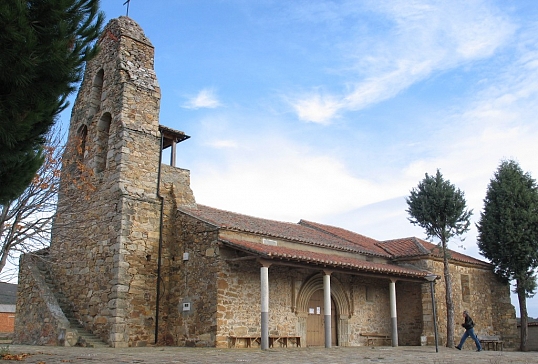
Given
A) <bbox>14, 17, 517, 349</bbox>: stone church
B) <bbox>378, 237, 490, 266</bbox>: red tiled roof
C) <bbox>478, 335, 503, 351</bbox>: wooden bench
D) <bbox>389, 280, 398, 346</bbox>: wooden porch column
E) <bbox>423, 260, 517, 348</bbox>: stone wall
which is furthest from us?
<bbox>378, 237, 490, 266</bbox>: red tiled roof

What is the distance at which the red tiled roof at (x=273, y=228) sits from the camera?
16.7 meters

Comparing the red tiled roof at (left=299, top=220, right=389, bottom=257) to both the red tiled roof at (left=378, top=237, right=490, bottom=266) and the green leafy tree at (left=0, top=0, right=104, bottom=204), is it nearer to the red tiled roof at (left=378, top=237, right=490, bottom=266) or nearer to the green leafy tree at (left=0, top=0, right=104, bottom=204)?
the red tiled roof at (left=378, top=237, right=490, bottom=266)

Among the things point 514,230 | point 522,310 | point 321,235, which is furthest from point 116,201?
point 522,310

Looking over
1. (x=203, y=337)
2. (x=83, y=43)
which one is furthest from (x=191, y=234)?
(x=83, y=43)

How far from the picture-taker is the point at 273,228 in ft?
62.4

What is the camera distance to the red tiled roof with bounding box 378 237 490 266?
21.6m

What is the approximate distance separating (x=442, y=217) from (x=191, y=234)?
1026cm

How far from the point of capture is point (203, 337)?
48.8 feet

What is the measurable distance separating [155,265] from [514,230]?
53.6 feet

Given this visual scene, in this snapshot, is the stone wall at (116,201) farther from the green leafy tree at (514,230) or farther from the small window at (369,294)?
the green leafy tree at (514,230)

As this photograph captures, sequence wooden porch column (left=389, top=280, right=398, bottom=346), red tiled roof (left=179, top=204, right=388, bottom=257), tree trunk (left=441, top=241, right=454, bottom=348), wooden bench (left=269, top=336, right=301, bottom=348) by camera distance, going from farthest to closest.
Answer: tree trunk (left=441, top=241, right=454, bottom=348), wooden porch column (left=389, top=280, right=398, bottom=346), red tiled roof (left=179, top=204, right=388, bottom=257), wooden bench (left=269, top=336, right=301, bottom=348)

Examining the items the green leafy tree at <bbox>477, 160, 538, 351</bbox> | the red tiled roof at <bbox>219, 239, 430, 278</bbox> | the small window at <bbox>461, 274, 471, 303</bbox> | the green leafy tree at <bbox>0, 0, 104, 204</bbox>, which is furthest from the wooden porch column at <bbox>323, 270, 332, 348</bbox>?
the green leafy tree at <bbox>477, 160, 538, 351</bbox>

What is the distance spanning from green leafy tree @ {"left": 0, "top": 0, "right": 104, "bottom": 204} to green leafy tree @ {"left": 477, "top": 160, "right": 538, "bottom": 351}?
2140 centimetres

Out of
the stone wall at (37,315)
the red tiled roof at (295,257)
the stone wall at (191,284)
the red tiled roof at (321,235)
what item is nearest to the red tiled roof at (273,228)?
the red tiled roof at (321,235)
